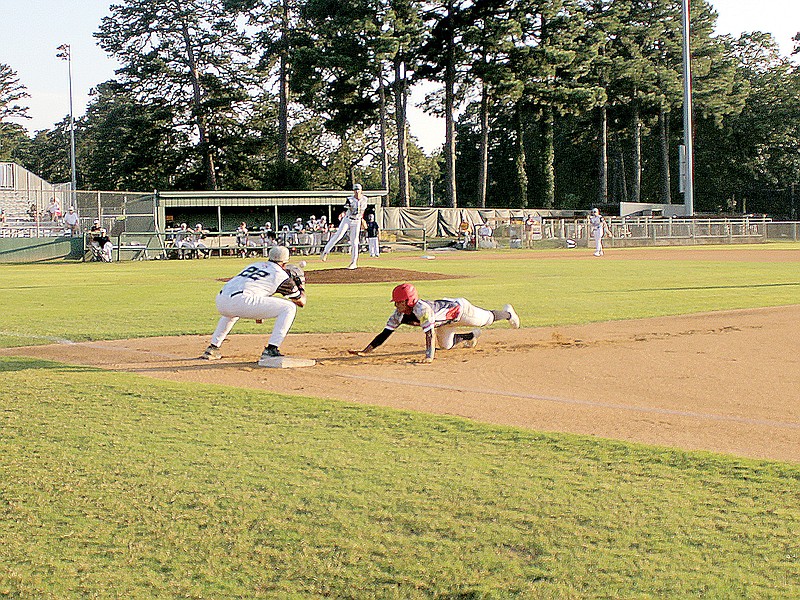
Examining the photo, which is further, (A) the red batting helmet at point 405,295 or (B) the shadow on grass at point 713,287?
(B) the shadow on grass at point 713,287

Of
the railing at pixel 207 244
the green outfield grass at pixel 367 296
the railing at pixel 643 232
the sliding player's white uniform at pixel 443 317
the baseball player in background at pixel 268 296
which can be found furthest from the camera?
the railing at pixel 643 232

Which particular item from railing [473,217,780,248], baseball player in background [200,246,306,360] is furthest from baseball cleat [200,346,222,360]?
railing [473,217,780,248]

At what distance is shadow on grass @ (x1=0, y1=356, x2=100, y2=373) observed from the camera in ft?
27.5

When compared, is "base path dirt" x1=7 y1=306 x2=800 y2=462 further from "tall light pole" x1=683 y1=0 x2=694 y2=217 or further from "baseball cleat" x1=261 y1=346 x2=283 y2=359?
"tall light pole" x1=683 y1=0 x2=694 y2=217

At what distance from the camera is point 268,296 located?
28.8ft

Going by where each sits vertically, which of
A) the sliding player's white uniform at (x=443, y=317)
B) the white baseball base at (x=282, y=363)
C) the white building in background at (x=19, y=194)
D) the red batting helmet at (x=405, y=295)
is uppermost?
the white building in background at (x=19, y=194)

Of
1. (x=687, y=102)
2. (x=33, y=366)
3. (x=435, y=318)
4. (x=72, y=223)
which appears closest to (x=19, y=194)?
(x=72, y=223)

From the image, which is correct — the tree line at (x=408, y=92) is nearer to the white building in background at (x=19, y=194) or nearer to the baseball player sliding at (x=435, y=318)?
the white building in background at (x=19, y=194)

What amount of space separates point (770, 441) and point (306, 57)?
171 feet

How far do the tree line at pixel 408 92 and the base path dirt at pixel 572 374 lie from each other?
44.4 m

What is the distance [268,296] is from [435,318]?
5.56 feet

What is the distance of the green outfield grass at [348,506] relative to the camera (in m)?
3.43

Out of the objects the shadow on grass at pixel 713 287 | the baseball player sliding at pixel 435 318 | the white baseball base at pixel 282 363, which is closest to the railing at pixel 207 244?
the shadow on grass at pixel 713 287

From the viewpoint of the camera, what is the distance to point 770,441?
5.55 meters
